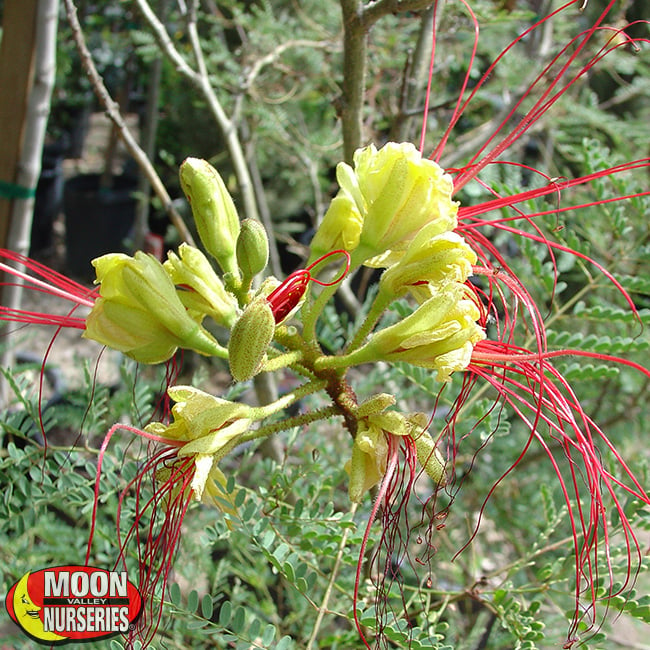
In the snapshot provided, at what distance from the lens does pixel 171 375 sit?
0.88 m

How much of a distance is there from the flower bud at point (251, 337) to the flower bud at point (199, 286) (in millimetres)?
90

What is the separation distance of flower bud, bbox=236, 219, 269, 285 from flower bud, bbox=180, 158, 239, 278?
0.02 meters

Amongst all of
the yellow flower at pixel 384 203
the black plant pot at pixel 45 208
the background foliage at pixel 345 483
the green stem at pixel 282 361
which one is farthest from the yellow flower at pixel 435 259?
the black plant pot at pixel 45 208

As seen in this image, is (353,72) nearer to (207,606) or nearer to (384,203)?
(384,203)

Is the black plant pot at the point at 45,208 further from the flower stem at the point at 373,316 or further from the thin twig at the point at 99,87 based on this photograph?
the flower stem at the point at 373,316

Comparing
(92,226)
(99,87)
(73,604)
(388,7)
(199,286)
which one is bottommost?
(73,604)

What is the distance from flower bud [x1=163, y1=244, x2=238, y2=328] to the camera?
0.71m

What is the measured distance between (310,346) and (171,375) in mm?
237

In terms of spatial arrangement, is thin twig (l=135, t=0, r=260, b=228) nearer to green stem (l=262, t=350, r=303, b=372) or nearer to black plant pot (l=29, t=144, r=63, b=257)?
green stem (l=262, t=350, r=303, b=372)

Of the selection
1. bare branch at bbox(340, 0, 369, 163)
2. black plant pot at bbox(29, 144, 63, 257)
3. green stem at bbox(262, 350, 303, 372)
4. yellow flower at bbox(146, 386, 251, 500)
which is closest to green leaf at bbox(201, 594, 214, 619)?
yellow flower at bbox(146, 386, 251, 500)

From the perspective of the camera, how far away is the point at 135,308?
670mm

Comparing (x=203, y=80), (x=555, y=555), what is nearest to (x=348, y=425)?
(x=203, y=80)

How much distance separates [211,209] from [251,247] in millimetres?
66

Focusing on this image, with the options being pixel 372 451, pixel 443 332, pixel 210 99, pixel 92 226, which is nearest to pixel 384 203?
pixel 443 332
